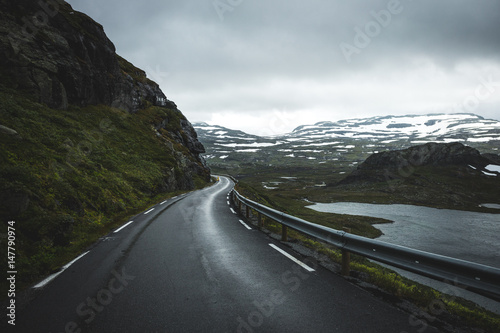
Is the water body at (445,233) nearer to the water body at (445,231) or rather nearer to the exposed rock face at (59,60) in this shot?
the water body at (445,231)

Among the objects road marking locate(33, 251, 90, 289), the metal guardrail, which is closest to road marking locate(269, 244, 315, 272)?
the metal guardrail

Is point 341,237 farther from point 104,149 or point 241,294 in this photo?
point 104,149

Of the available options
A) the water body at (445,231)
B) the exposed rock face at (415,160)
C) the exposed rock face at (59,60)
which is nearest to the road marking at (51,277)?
the exposed rock face at (59,60)

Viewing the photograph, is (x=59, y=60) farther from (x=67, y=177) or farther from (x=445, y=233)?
(x=445, y=233)

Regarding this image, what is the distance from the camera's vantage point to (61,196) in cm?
1170

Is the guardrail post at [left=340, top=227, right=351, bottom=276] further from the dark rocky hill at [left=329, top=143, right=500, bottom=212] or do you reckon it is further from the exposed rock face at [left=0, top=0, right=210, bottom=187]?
the dark rocky hill at [left=329, top=143, right=500, bottom=212]

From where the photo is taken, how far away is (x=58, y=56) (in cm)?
2820

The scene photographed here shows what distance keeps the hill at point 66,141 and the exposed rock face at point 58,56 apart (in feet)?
0.36

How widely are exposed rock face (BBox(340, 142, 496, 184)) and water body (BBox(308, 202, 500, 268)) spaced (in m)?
47.2

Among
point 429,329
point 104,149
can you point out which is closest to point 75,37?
point 104,149

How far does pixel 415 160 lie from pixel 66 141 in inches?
5182

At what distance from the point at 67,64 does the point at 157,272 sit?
3283cm

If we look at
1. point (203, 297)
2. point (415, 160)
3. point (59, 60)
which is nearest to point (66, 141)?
point (59, 60)

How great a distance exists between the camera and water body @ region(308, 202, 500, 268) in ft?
104
